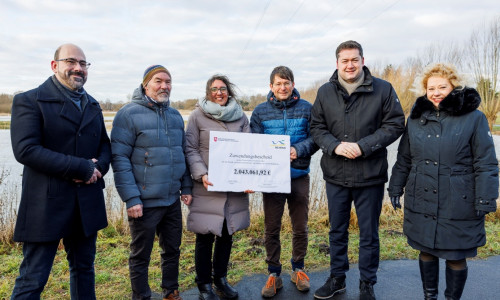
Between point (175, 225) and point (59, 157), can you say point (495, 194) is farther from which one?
point (59, 157)

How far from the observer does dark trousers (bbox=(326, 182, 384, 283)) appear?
3627 millimetres

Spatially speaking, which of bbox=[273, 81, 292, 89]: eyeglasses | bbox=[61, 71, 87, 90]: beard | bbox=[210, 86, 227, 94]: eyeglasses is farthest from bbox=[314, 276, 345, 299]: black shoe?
bbox=[61, 71, 87, 90]: beard

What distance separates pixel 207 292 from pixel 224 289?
0.17m

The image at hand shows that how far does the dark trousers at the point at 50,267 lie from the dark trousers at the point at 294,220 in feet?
5.59

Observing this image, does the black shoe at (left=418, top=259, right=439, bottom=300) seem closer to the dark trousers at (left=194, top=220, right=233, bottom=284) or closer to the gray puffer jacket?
the dark trousers at (left=194, top=220, right=233, bottom=284)

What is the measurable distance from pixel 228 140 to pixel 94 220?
54.8 inches

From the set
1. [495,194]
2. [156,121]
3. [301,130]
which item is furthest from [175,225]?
[495,194]

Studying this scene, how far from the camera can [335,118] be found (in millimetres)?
3650

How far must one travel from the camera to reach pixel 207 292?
3654 mm

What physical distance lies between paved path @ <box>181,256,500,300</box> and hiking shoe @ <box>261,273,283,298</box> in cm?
5

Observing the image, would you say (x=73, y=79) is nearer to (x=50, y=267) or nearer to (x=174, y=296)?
(x=50, y=267)

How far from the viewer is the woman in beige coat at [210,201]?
360 centimetres

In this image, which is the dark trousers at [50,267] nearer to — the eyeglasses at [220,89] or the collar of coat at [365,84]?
the eyeglasses at [220,89]

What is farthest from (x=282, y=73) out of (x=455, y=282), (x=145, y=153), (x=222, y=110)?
(x=455, y=282)
